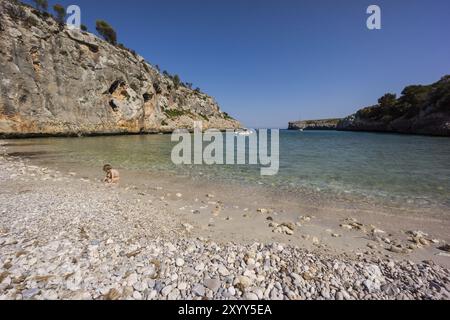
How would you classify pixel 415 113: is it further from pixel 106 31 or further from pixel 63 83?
pixel 106 31

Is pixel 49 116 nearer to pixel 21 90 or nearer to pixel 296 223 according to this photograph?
pixel 21 90

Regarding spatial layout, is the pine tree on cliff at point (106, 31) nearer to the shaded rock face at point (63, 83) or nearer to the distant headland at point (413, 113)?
the shaded rock face at point (63, 83)

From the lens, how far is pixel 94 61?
52.7m

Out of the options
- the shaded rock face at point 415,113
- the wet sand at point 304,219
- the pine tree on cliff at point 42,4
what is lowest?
the wet sand at point 304,219

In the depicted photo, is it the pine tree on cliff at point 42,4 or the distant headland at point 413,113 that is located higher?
the pine tree on cliff at point 42,4

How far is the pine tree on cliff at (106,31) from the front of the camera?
73.0 metres

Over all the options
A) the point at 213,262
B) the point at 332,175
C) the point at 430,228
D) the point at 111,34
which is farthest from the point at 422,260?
the point at 111,34

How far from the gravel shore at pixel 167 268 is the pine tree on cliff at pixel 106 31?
86.4 m

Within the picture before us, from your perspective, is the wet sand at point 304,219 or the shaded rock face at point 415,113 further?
the shaded rock face at point 415,113

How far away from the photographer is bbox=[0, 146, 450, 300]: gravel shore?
3.49 meters

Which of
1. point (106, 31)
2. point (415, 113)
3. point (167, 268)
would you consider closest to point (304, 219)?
point (167, 268)

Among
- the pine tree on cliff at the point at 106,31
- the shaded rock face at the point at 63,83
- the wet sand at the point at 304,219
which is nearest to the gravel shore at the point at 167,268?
the wet sand at the point at 304,219

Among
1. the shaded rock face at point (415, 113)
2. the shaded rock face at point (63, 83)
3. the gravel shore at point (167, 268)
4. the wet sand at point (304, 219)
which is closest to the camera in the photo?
the gravel shore at point (167, 268)
